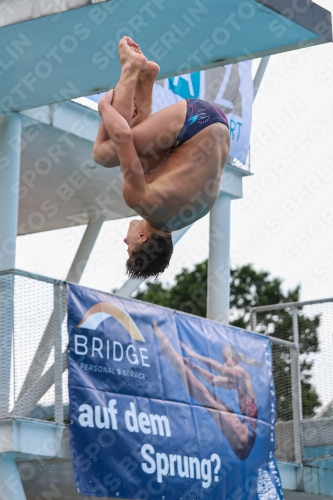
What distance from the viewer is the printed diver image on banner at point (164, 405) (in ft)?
34.7

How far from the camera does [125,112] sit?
288 inches

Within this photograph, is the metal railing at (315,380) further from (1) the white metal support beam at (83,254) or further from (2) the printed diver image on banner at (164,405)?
(1) the white metal support beam at (83,254)

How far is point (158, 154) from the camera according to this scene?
746 cm

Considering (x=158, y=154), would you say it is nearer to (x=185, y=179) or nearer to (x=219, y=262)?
(x=185, y=179)

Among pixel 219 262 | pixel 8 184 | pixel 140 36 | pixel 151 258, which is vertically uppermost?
pixel 140 36

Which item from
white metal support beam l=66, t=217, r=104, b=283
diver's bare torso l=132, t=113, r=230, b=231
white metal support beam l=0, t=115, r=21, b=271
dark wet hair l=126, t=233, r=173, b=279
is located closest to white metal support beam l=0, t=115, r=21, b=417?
white metal support beam l=0, t=115, r=21, b=271

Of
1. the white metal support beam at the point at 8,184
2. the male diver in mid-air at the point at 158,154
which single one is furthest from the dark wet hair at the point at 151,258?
the white metal support beam at the point at 8,184

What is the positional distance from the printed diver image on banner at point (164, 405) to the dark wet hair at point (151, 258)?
3067mm

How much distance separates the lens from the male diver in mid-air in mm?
7219

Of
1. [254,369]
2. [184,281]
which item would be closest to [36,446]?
[254,369]

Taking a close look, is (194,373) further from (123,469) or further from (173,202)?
(173,202)

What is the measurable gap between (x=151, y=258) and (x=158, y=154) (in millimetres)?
706

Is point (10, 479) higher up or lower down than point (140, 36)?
lower down

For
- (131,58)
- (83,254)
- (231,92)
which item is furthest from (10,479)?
(231,92)
